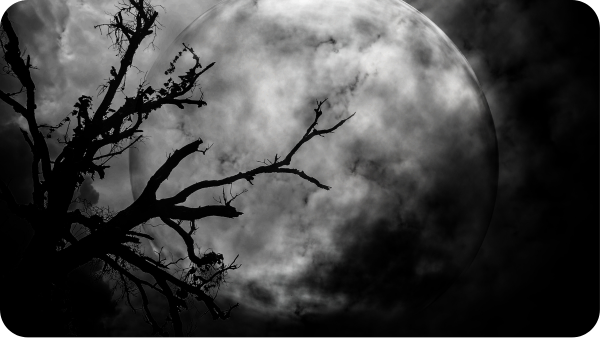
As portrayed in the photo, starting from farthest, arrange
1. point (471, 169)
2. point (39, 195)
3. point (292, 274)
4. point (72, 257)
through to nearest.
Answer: point (471, 169)
point (292, 274)
point (39, 195)
point (72, 257)

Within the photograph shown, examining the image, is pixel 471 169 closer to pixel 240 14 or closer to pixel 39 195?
pixel 240 14

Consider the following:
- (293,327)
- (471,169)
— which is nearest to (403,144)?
(471,169)

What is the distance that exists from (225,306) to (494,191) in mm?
9019

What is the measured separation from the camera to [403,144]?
7984 millimetres

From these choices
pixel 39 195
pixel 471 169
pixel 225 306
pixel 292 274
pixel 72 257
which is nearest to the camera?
pixel 72 257

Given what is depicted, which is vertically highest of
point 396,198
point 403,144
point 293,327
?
point 403,144

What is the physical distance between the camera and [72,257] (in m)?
5.17

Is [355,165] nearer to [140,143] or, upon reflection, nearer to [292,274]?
[292,274]

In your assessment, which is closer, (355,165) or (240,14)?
(355,165)

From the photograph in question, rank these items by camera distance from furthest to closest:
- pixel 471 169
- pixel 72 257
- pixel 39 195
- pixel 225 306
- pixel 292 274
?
1. pixel 225 306
2. pixel 471 169
3. pixel 292 274
4. pixel 39 195
5. pixel 72 257

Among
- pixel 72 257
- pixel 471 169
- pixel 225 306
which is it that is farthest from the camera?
pixel 225 306

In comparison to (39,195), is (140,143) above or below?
above

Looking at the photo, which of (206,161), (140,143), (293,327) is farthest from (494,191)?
(140,143)

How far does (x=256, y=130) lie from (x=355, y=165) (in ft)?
9.03
